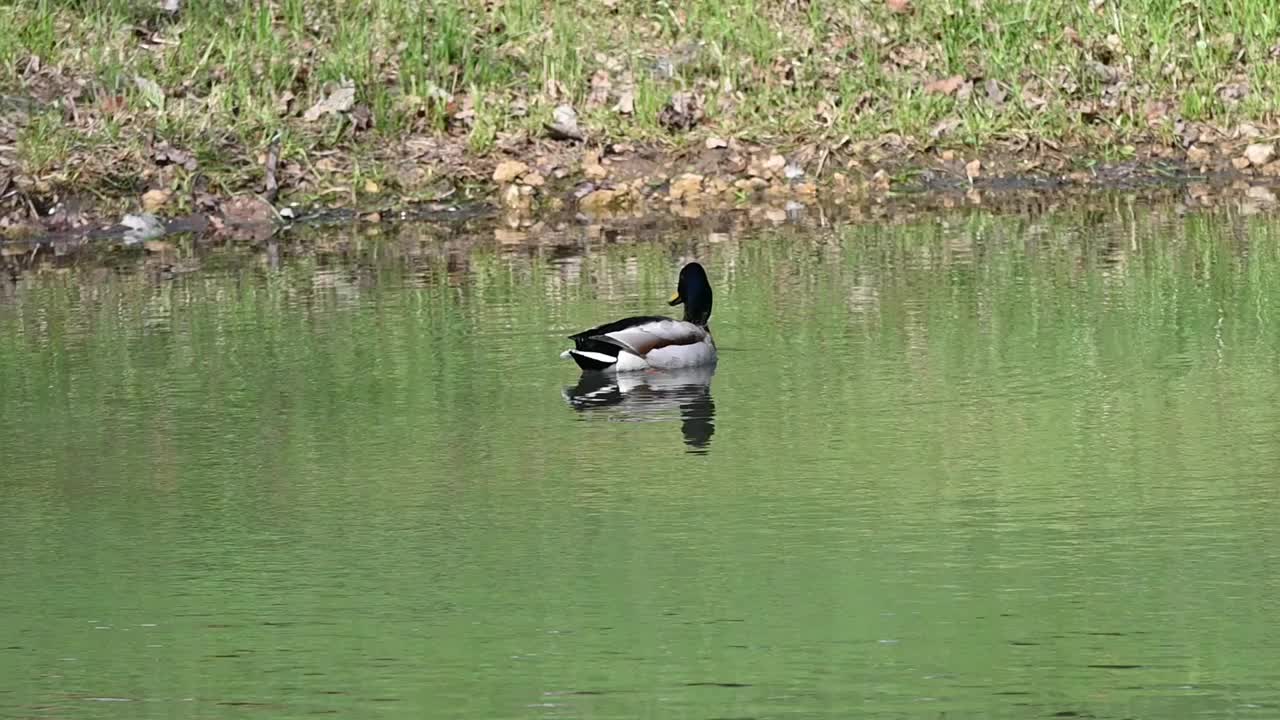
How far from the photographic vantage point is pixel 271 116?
1977 cm

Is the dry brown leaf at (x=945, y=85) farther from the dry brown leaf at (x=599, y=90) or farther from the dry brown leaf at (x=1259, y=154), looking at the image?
the dry brown leaf at (x=599, y=90)

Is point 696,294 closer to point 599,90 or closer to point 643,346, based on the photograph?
point 643,346

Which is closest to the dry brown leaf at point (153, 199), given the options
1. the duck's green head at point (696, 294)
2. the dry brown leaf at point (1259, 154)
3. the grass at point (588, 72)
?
the grass at point (588, 72)

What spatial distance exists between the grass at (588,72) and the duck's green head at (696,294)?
6.65m

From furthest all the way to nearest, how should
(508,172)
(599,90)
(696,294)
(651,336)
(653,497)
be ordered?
(599,90) < (508,172) < (696,294) < (651,336) < (653,497)

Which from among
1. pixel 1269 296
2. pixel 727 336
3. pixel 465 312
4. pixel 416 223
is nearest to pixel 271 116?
pixel 416 223

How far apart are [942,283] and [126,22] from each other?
30.8ft

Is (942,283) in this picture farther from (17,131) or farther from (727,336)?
(17,131)

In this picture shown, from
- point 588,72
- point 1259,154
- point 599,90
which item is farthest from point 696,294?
point 1259,154

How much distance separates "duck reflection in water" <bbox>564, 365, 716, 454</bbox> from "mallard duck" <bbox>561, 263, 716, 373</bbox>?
0.05 metres

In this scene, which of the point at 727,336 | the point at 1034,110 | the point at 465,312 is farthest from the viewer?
the point at 1034,110

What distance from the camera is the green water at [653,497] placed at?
6672 mm

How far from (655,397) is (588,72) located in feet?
32.7

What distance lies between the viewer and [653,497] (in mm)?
9023
